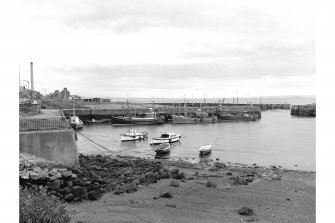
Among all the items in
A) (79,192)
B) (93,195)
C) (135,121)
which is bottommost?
(93,195)

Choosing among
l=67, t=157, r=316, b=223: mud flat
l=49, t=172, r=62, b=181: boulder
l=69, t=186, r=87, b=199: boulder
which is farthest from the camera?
l=49, t=172, r=62, b=181: boulder

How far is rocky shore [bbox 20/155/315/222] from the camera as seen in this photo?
546 inches

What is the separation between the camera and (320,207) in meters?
2.24

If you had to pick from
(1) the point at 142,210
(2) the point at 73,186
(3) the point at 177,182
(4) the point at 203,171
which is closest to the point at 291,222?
(1) the point at 142,210

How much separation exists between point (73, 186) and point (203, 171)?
467 inches

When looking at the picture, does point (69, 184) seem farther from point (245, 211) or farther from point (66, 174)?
point (245, 211)

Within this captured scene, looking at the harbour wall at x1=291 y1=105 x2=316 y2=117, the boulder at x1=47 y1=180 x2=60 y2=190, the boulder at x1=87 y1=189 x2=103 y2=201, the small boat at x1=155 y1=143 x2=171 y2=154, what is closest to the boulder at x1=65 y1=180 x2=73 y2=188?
the boulder at x1=47 y1=180 x2=60 y2=190

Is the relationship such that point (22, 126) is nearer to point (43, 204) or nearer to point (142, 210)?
point (142, 210)

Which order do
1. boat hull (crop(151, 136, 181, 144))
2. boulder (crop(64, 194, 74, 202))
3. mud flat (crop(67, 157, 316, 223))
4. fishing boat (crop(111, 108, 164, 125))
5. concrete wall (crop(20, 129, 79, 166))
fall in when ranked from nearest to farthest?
mud flat (crop(67, 157, 316, 223))
boulder (crop(64, 194, 74, 202))
concrete wall (crop(20, 129, 79, 166))
boat hull (crop(151, 136, 181, 144))
fishing boat (crop(111, 108, 164, 125))

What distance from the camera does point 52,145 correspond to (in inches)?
750

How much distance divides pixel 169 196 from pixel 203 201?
1.65 m

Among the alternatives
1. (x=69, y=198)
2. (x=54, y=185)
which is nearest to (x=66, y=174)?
(x=54, y=185)

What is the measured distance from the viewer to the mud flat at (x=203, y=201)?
13672 millimetres

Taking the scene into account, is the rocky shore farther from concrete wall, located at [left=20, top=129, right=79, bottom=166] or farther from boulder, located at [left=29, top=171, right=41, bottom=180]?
concrete wall, located at [left=20, top=129, right=79, bottom=166]
